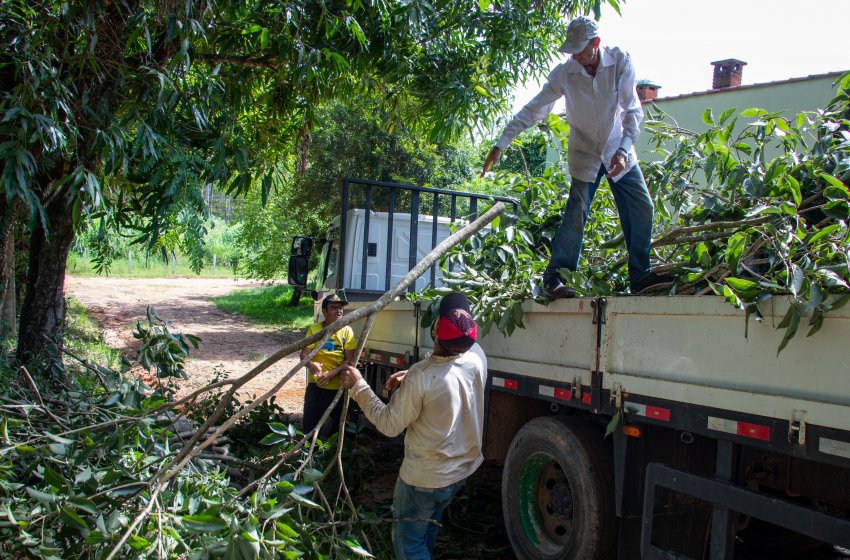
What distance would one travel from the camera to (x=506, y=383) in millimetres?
4629

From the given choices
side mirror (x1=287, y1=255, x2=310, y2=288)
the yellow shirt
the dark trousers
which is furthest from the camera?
side mirror (x1=287, y1=255, x2=310, y2=288)

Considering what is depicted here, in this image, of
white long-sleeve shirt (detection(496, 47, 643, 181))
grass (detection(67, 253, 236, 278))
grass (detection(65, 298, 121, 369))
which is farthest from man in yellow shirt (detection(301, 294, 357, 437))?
grass (detection(67, 253, 236, 278))

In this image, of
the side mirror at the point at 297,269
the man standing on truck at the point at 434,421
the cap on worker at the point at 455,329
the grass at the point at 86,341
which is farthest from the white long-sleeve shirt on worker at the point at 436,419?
the grass at the point at 86,341

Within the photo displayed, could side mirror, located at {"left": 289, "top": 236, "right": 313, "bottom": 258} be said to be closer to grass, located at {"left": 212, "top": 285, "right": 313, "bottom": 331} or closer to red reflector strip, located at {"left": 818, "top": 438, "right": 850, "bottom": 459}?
red reflector strip, located at {"left": 818, "top": 438, "right": 850, "bottom": 459}

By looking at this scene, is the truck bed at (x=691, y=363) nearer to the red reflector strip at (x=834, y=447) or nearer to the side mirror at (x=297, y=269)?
the red reflector strip at (x=834, y=447)

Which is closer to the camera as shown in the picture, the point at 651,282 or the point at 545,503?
the point at 651,282

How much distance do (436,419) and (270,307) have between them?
73.1 feet

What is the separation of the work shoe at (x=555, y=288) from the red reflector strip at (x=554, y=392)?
0.53m

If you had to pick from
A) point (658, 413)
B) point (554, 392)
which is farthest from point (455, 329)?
point (658, 413)

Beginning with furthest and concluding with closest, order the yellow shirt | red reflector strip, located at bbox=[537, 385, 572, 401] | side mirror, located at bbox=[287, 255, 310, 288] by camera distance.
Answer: side mirror, located at bbox=[287, 255, 310, 288] < the yellow shirt < red reflector strip, located at bbox=[537, 385, 572, 401]

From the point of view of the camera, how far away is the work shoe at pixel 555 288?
4.20 m

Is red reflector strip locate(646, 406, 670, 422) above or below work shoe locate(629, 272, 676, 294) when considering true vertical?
below

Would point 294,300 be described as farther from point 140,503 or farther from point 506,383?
point 140,503

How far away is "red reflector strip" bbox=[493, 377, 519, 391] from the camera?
4.52m
